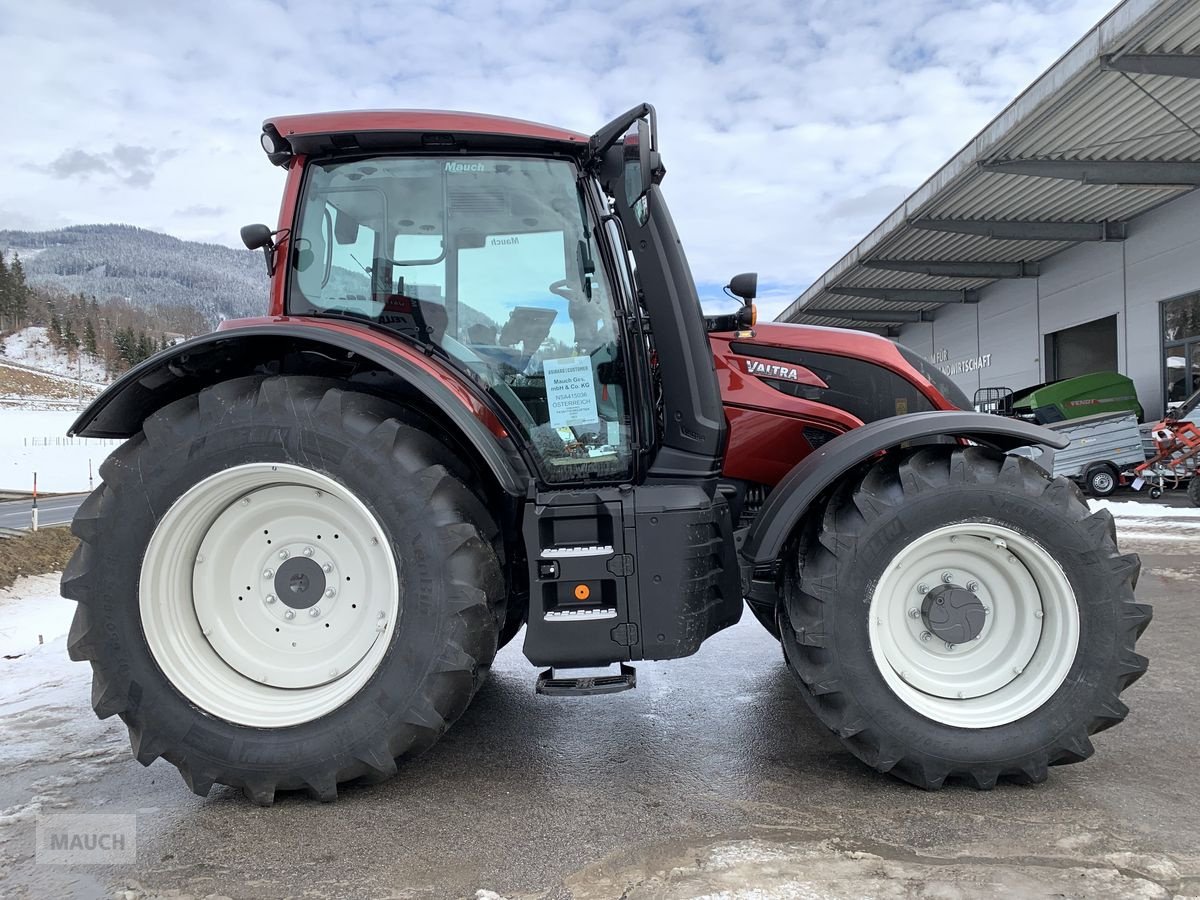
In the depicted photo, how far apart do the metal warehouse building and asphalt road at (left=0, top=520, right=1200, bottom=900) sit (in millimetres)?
9675

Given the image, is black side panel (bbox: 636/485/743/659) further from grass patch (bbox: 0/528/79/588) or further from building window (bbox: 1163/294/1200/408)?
building window (bbox: 1163/294/1200/408)

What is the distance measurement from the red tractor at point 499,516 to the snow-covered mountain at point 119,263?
120644mm

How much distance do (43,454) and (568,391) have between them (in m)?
34.6

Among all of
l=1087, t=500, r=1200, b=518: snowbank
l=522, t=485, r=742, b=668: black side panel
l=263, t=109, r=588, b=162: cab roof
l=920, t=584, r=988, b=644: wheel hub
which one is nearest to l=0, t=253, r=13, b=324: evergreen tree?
l=1087, t=500, r=1200, b=518: snowbank

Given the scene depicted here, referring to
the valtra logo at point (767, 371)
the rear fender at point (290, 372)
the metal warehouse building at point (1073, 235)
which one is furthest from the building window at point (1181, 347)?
the rear fender at point (290, 372)

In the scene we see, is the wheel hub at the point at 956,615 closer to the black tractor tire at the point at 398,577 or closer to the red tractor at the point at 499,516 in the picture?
the red tractor at the point at 499,516

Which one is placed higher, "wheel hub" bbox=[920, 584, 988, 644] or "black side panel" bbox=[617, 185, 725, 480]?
"black side panel" bbox=[617, 185, 725, 480]

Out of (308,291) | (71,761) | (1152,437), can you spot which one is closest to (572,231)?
(308,291)

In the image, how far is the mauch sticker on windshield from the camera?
9.23 ft

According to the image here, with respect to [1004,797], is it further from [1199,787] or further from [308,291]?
[308,291]

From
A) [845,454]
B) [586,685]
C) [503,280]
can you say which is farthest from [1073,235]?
[586,685]

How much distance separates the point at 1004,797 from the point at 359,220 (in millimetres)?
2936

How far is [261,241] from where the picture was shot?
2.82 metres

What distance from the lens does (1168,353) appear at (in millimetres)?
15133
